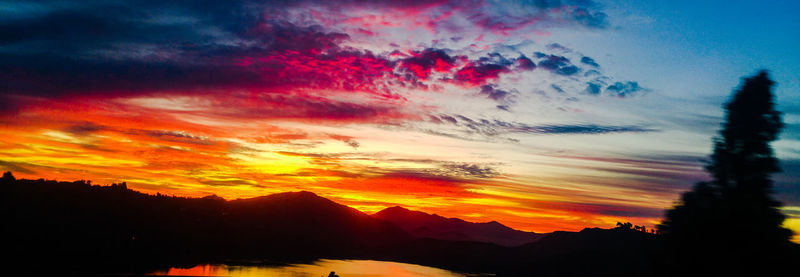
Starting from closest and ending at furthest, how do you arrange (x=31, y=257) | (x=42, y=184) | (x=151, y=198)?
(x=31, y=257), (x=42, y=184), (x=151, y=198)

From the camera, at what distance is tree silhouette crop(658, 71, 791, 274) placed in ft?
56.6

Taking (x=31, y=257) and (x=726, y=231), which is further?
(x=31, y=257)

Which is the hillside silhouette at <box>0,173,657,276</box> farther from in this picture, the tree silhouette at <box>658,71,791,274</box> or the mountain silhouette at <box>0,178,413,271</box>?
the tree silhouette at <box>658,71,791,274</box>

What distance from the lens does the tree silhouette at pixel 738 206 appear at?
1725 cm

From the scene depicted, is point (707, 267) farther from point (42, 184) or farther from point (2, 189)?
point (42, 184)

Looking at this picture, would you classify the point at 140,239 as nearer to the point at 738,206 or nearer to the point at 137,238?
the point at 137,238

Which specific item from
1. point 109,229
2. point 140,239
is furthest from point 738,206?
point 140,239

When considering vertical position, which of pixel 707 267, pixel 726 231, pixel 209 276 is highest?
pixel 726 231

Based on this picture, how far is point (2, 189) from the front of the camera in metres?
101

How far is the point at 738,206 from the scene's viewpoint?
17641mm

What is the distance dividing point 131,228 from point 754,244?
135m

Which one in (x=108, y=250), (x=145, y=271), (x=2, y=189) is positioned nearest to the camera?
(x=145, y=271)

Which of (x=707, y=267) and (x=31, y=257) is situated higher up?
(x=707, y=267)

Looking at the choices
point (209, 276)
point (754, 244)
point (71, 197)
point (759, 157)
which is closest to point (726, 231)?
point (754, 244)
